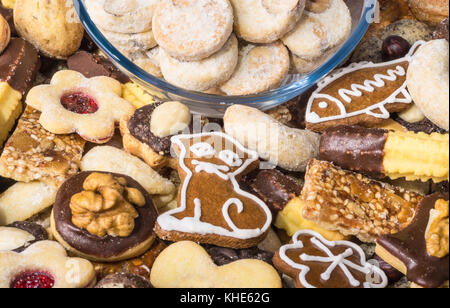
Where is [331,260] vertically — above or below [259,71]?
below

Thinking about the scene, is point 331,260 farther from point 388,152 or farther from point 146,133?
point 146,133

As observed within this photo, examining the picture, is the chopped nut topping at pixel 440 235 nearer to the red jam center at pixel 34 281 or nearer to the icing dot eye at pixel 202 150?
the icing dot eye at pixel 202 150

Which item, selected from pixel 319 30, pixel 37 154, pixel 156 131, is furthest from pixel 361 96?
pixel 37 154

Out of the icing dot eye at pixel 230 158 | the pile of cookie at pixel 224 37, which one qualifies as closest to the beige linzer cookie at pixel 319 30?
the pile of cookie at pixel 224 37

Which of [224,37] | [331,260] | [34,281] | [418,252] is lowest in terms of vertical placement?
[34,281]

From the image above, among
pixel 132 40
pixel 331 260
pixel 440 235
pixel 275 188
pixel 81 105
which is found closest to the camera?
pixel 440 235
